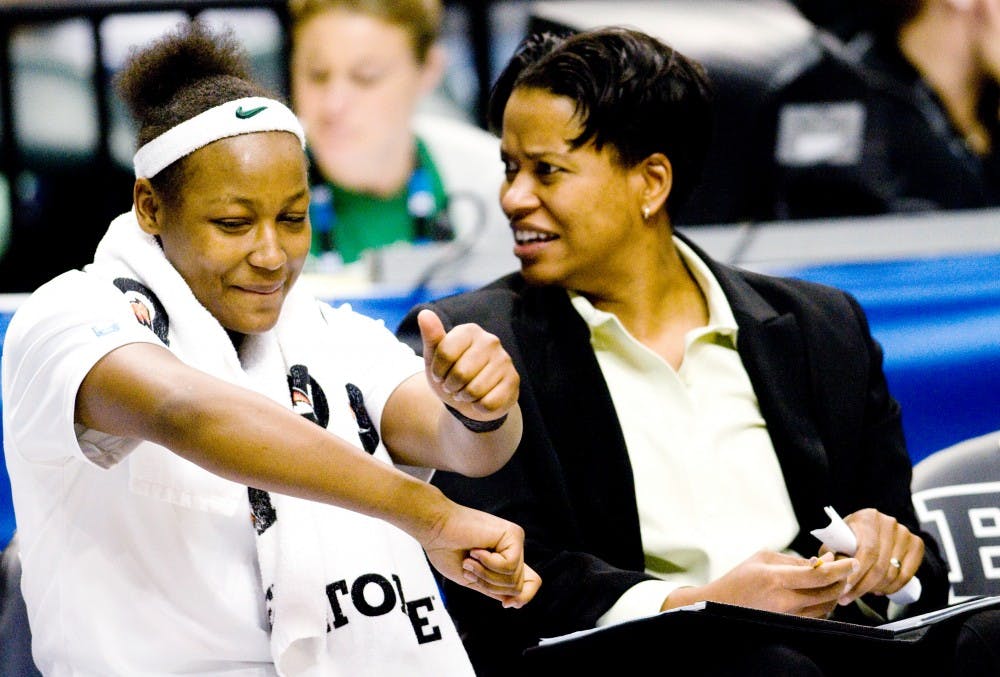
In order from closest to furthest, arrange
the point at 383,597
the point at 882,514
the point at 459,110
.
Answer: the point at 383,597 < the point at 882,514 < the point at 459,110

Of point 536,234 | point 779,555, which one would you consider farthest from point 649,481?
point 536,234

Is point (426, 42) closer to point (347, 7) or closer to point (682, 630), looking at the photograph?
point (347, 7)

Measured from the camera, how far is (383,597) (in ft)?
5.43

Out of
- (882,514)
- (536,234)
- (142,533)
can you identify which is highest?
(536,234)

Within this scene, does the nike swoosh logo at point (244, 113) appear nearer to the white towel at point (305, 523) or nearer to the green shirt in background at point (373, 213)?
the white towel at point (305, 523)

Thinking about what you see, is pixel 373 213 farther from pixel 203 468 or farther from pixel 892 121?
pixel 203 468

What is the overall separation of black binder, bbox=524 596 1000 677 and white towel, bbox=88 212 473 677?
0.56 feet

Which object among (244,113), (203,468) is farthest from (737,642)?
(244,113)

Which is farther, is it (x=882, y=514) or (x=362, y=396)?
(x=882, y=514)

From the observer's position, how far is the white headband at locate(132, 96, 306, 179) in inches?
61.4

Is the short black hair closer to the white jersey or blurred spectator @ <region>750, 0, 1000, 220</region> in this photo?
the white jersey

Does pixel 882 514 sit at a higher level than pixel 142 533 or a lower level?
lower

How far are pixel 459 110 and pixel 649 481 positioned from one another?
171 cm

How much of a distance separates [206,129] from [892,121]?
2605 mm
